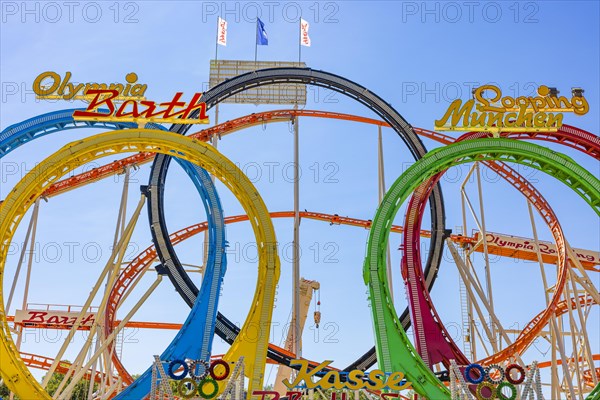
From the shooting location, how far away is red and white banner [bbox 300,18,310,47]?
26.5 m

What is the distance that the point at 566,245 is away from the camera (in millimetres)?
21453

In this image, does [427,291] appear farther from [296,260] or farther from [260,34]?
[260,34]

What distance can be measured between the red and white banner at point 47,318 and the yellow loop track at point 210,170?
25.7 feet

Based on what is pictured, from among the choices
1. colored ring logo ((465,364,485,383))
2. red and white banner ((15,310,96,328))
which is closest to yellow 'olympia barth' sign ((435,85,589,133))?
colored ring logo ((465,364,485,383))

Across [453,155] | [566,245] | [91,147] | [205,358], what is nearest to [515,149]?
[453,155]

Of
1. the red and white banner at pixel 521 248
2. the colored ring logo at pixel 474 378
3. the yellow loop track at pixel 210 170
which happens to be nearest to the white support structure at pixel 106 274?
the yellow loop track at pixel 210 170

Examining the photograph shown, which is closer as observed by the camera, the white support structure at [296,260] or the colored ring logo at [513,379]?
the colored ring logo at [513,379]

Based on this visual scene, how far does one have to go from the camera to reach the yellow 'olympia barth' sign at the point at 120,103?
725 inches

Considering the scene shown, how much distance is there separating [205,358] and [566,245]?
1128 cm

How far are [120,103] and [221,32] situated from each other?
9.16m

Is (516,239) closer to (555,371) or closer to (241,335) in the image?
(555,371)

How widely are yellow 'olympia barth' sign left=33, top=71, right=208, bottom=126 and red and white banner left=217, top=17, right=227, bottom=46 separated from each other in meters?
8.47

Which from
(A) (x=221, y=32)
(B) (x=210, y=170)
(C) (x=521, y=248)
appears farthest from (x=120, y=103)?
(C) (x=521, y=248)

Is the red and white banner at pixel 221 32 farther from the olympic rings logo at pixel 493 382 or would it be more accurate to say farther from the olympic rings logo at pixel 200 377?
the olympic rings logo at pixel 493 382
